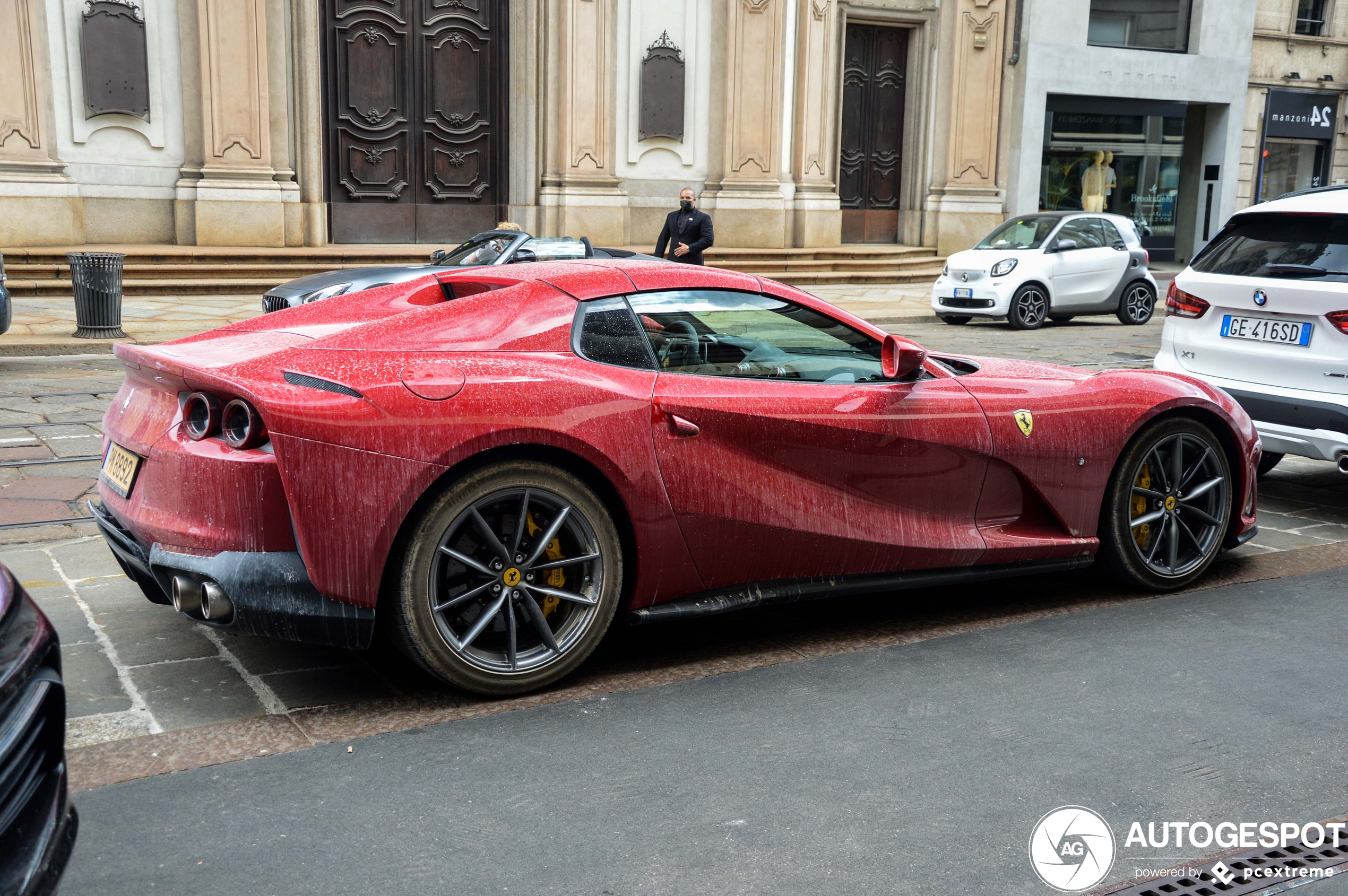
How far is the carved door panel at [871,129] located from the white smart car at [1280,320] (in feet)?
59.5

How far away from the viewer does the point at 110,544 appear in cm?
430

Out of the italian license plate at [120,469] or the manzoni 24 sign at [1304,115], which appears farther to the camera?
the manzoni 24 sign at [1304,115]

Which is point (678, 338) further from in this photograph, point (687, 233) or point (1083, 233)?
point (1083, 233)

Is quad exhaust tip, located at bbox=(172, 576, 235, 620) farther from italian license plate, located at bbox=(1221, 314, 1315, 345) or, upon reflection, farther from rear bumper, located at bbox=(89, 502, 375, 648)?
italian license plate, located at bbox=(1221, 314, 1315, 345)

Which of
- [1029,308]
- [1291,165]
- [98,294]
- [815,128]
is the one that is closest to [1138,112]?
[1291,165]

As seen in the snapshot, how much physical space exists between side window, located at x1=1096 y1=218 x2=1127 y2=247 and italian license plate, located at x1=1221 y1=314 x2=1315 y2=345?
12.0 m

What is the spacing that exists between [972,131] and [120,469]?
2307 cm

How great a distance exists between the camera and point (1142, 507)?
5.42m

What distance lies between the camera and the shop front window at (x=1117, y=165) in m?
27.0

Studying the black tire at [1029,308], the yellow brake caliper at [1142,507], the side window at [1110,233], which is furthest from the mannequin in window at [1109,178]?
the yellow brake caliper at [1142,507]

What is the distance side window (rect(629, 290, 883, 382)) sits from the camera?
454 cm

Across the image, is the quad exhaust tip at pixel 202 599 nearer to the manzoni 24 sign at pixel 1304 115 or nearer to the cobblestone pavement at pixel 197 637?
the cobblestone pavement at pixel 197 637

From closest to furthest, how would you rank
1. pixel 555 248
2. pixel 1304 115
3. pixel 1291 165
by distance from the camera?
pixel 555 248 < pixel 1304 115 < pixel 1291 165

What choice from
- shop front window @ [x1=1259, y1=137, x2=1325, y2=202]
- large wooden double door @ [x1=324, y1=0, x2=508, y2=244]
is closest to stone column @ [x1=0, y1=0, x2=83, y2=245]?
large wooden double door @ [x1=324, y1=0, x2=508, y2=244]
